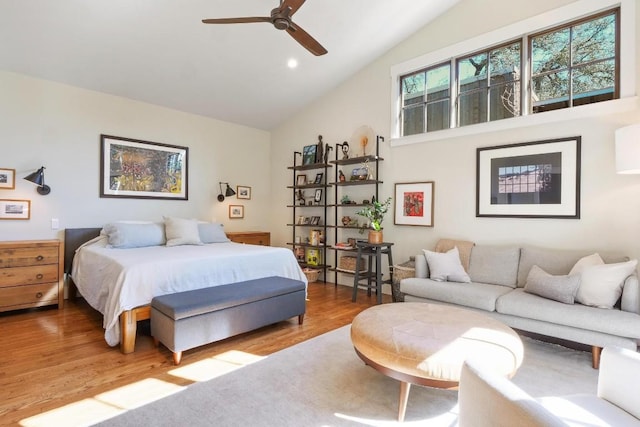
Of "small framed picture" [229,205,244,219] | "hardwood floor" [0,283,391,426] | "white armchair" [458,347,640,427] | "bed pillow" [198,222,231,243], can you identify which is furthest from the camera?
"small framed picture" [229,205,244,219]

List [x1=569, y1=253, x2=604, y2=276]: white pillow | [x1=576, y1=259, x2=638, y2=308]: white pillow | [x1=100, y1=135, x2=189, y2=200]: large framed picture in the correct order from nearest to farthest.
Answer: [x1=576, y1=259, x2=638, y2=308]: white pillow, [x1=569, y1=253, x2=604, y2=276]: white pillow, [x1=100, y1=135, x2=189, y2=200]: large framed picture

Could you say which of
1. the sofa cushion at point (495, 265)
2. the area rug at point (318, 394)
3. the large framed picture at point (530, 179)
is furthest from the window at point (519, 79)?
the area rug at point (318, 394)

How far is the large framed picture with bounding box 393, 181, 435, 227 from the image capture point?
4.32 meters

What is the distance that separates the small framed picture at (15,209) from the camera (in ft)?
12.4

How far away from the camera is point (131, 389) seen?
211 cm

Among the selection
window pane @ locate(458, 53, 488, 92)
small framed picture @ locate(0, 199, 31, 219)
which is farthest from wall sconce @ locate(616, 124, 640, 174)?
small framed picture @ locate(0, 199, 31, 219)

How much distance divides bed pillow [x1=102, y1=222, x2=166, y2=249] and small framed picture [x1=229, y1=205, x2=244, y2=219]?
1.66 m

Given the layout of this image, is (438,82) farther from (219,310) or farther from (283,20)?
(219,310)

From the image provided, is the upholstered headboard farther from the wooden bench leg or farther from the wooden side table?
the wooden side table

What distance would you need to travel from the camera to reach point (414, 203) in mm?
4457

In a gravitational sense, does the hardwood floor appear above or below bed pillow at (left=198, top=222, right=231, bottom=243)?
below

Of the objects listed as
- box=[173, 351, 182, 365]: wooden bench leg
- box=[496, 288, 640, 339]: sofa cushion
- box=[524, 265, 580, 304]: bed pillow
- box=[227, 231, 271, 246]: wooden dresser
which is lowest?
box=[173, 351, 182, 365]: wooden bench leg

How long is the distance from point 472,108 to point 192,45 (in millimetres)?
3524

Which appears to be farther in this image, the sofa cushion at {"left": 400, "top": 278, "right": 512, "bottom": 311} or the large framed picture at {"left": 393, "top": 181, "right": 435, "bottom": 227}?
the large framed picture at {"left": 393, "top": 181, "right": 435, "bottom": 227}
